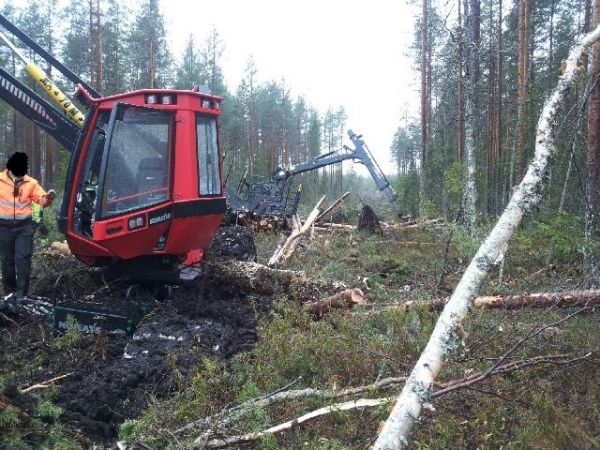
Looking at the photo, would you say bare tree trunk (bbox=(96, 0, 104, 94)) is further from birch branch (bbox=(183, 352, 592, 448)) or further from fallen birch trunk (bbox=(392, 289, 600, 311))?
birch branch (bbox=(183, 352, 592, 448))

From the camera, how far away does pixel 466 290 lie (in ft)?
13.2

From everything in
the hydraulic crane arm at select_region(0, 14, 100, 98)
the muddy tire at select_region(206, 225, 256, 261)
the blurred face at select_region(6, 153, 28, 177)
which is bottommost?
the muddy tire at select_region(206, 225, 256, 261)

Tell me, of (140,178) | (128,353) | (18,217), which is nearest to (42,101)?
(18,217)

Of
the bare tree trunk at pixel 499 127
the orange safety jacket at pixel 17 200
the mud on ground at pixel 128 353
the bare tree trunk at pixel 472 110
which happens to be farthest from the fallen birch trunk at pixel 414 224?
the orange safety jacket at pixel 17 200

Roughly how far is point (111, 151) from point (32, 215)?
2.07 metres

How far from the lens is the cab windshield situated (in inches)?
246

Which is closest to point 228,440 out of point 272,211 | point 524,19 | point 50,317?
point 50,317

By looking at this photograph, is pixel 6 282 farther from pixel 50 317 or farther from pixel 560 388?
pixel 560 388

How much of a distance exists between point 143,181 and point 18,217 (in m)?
2.18

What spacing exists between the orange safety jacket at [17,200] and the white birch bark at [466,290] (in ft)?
19.2

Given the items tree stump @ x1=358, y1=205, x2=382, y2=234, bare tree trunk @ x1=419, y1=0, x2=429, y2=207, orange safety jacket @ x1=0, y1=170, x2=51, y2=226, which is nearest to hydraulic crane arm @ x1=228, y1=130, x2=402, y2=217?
tree stump @ x1=358, y1=205, x2=382, y2=234

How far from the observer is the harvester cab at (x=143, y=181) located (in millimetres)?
6266

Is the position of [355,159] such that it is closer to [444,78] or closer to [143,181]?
[143,181]

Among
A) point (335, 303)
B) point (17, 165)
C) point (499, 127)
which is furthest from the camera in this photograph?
point (499, 127)
